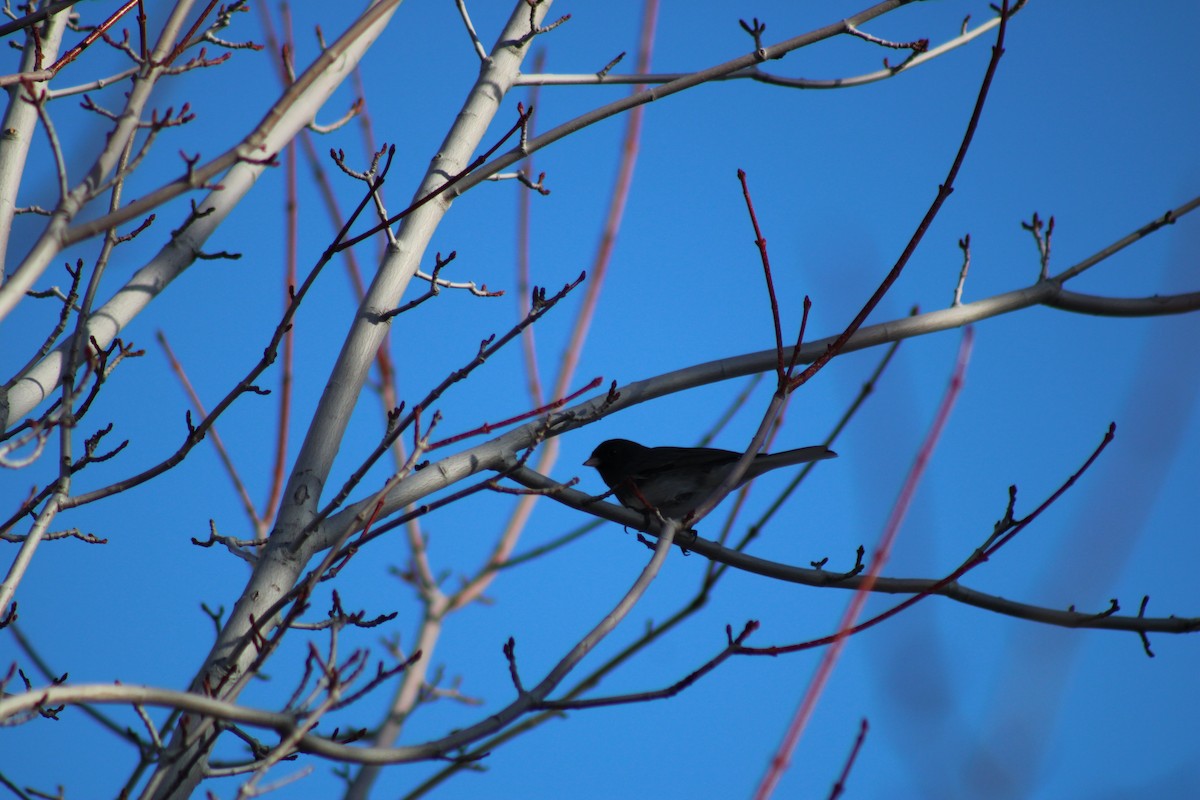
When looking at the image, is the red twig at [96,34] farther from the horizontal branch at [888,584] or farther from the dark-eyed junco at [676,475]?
the dark-eyed junco at [676,475]

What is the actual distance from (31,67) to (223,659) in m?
1.93

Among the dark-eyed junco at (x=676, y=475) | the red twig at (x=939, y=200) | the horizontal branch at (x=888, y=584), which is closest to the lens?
the red twig at (x=939, y=200)

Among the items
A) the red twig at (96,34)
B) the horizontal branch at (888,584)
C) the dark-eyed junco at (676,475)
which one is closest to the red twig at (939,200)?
the horizontal branch at (888,584)

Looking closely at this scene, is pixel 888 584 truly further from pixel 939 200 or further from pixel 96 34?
pixel 96 34

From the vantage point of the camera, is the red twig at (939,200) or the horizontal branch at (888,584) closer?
the red twig at (939,200)

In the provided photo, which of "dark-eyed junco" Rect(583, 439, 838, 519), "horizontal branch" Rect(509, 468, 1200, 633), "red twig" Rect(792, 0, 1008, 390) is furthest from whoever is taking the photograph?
"dark-eyed junco" Rect(583, 439, 838, 519)

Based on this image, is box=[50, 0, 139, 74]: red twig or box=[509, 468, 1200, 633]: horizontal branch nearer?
box=[50, 0, 139, 74]: red twig

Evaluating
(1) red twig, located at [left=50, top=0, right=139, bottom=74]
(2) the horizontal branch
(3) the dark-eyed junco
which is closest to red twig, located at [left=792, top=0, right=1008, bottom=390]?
(2) the horizontal branch

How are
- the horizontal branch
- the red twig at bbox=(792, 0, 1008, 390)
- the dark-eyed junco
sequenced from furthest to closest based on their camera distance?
the dark-eyed junco < the horizontal branch < the red twig at bbox=(792, 0, 1008, 390)

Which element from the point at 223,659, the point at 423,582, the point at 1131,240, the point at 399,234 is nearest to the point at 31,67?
the point at 399,234

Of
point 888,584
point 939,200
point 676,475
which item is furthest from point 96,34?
point 676,475

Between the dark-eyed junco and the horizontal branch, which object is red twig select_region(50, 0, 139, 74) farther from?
the dark-eyed junco

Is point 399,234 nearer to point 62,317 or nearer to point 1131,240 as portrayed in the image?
point 62,317

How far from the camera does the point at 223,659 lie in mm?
2656
